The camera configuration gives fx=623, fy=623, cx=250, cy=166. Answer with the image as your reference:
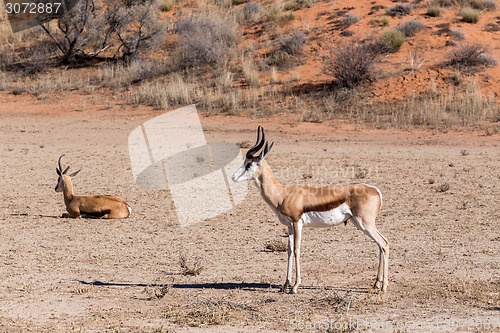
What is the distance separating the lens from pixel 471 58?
2345 centimetres

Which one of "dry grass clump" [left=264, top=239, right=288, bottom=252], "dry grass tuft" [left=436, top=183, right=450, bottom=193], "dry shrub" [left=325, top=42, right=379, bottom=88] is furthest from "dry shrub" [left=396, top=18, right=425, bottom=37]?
"dry grass clump" [left=264, top=239, right=288, bottom=252]

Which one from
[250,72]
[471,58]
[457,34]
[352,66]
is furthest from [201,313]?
[457,34]

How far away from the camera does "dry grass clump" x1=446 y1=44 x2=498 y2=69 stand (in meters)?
23.4

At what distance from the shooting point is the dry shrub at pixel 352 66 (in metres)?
22.8

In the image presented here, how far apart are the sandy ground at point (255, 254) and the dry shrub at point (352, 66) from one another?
5610mm

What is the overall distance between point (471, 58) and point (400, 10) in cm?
572

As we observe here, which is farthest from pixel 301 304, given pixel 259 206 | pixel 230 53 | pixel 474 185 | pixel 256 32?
pixel 256 32

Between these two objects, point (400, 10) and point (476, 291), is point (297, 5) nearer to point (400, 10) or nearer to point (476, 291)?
point (400, 10)

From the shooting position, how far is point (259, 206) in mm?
12531

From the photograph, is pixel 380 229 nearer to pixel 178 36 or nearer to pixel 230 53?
pixel 230 53

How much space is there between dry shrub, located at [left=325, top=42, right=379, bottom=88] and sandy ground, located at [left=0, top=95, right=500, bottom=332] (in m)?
5.61

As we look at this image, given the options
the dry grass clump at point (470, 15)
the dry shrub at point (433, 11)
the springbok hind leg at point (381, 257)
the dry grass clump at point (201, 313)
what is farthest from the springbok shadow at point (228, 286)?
the dry shrub at point (433, 11)

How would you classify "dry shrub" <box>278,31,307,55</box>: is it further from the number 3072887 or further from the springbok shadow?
the springbok shadow

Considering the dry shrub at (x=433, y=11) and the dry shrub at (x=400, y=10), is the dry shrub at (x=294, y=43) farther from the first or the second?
the dry shrub at (x=433, y=11)
